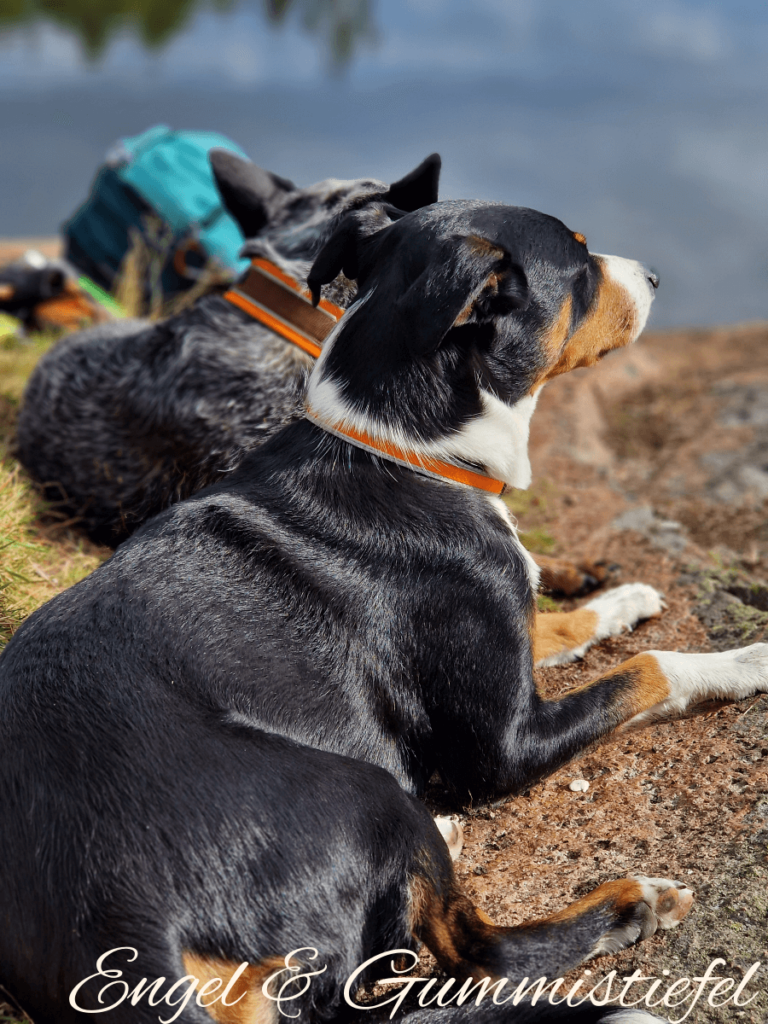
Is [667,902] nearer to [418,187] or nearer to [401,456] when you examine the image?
[401,456]

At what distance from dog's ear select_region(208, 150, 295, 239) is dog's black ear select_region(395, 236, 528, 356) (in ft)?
7.94

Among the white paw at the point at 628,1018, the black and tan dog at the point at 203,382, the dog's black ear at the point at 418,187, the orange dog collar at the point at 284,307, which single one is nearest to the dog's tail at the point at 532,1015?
the white paw at the point at 628,1018

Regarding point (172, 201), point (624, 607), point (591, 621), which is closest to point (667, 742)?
point (591, 621)

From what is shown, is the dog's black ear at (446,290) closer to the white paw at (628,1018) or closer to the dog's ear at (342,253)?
the dog's ear at (342,253)

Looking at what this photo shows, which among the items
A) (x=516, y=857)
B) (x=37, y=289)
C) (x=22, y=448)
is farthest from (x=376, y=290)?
(x=37, y=289)

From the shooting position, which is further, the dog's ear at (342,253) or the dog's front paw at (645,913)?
the dog's ear at (342,253)

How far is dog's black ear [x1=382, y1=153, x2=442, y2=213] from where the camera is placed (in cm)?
426

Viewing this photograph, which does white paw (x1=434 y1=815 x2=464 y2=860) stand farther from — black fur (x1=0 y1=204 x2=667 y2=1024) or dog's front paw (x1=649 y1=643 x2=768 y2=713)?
dog's front paw (x1=649 y1=643 x2=768 y2=713)

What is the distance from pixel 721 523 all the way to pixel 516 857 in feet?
9.71

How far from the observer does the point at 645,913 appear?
8.36 feet

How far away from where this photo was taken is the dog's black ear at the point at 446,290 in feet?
9.10

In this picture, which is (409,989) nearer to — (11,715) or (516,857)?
(516,857)

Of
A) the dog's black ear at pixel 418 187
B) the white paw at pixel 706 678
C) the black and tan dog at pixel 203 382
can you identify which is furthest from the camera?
the black and tan dog at pixel 203 382

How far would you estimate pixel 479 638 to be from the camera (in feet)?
9.36
